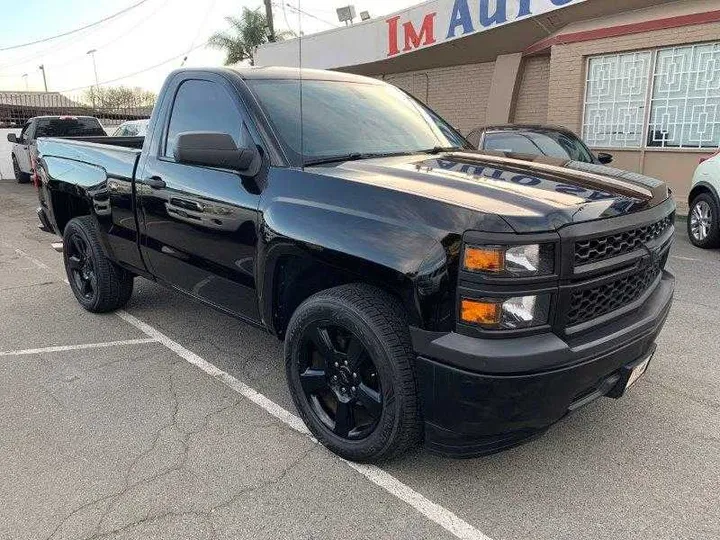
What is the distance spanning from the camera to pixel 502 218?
2.29m

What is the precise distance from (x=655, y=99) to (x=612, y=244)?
10348 mm

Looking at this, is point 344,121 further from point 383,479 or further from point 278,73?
point 383,479

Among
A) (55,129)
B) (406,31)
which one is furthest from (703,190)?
(55,129)

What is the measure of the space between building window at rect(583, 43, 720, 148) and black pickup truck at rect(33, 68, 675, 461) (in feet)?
28.6

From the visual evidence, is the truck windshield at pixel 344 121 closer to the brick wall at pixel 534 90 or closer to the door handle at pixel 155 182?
the door handle at pixel 155 182

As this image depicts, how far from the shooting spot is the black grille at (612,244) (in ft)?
7.85

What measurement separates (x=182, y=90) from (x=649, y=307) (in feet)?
10.2

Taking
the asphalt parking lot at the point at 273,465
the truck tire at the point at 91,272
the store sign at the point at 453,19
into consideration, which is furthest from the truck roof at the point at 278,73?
the store sign at the point at 453,19

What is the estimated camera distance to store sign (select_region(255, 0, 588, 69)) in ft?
40.1

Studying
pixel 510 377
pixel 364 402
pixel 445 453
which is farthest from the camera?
pixel 364 402

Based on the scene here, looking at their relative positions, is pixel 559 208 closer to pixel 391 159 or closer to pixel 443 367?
pixel 443 367

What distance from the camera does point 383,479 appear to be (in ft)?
9.20

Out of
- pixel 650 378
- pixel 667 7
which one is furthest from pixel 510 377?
Result: pixel 667 7

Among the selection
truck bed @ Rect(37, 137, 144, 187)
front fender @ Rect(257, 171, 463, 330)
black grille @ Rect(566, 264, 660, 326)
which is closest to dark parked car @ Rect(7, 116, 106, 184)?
truck bed @ Rect(37, 137, 144, 187)
